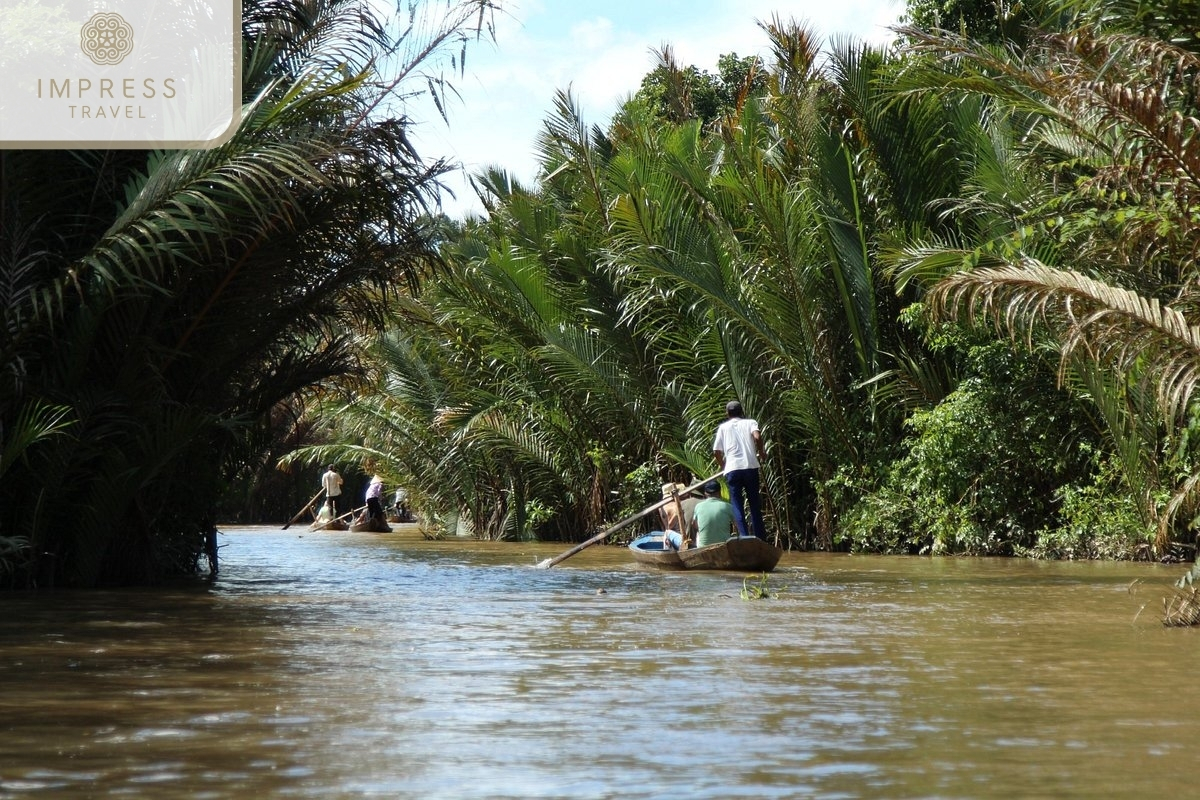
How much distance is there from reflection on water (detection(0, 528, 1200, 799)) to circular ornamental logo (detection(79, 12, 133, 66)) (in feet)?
14.9

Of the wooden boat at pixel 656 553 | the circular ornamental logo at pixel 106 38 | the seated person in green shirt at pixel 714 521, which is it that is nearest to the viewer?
the circular ornamental logo at pixel 106 38

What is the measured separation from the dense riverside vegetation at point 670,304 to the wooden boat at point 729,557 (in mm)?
3417

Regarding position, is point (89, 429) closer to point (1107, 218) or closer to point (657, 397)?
point (1107, 218)

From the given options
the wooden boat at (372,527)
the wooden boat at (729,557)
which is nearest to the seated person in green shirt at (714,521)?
the wooden boat at (729,557)

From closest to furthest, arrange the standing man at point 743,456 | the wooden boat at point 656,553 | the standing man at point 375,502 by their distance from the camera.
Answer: the wooden boat at point 656,553
the standing man at point 743,456
the standing man at point 375,502

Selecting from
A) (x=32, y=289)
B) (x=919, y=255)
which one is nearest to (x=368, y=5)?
(x=32, y=289)

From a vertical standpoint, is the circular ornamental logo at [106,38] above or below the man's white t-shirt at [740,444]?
above

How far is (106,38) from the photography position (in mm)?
12227

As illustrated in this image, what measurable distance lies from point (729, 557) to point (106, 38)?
7509 millimetres

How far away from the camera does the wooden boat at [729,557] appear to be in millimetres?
14133

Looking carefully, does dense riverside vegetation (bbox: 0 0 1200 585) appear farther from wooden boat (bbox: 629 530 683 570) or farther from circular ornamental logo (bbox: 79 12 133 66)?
wooden boat (bbox: 629 530 683 570)

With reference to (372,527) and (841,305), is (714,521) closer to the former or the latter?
(841,305)

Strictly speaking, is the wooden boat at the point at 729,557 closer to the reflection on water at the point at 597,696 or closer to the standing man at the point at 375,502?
the reflection on water at the point at 597,696

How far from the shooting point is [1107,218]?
11875mm
